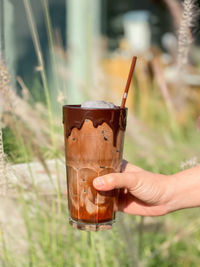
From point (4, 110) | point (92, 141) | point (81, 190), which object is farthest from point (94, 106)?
point (4, 110)

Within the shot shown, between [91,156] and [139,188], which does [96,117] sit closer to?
[91,156]

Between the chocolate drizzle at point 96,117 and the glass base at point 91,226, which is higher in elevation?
the chocolate drizzle at point 96,117

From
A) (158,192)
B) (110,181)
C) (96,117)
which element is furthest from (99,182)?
(158,192)

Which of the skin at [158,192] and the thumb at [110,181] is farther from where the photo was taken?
the skin at [158,192]

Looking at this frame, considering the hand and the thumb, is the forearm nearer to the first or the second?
the hand

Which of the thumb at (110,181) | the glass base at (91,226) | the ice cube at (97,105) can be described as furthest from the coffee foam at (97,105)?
the glass base at (91,226)

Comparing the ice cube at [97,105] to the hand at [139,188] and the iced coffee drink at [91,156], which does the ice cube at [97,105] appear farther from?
the hand at [139,188]
